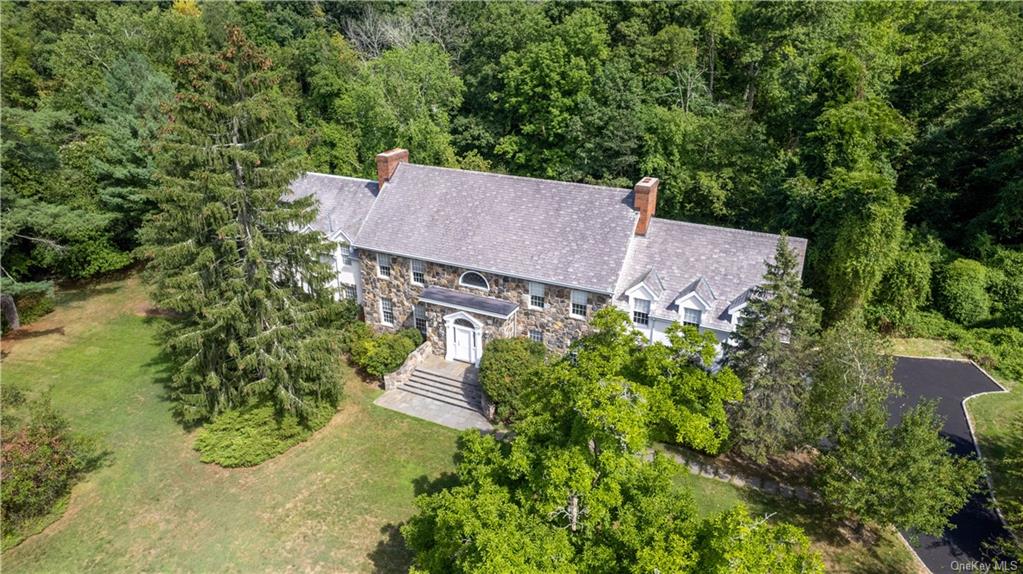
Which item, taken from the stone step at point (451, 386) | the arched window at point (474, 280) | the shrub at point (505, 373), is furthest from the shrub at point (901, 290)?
the stone step at point (451, 386)

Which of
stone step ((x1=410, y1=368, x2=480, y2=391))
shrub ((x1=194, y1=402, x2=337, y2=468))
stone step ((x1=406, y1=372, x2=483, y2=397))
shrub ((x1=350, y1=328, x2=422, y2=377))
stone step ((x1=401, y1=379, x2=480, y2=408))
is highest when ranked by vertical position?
→ shrub ((x1=350, y1=328, x2=422, y2=377))

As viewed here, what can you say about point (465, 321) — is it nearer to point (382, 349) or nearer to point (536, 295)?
point (536, 295)

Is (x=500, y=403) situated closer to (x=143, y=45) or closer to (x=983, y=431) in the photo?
(x=983, y=431)

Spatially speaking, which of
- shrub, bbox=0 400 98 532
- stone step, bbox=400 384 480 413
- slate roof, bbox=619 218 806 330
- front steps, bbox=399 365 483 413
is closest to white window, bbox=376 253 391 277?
front steps, bbox=399 365 483 413

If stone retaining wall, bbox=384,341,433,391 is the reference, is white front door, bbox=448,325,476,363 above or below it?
above

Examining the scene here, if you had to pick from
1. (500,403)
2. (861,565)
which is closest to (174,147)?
(500,403)

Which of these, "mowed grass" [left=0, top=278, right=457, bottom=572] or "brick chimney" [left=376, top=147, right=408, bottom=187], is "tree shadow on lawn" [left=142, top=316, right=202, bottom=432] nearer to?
"mowed grass" [left=0, top=278, right=457, bottom=572]

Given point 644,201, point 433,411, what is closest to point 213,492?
point 433,411
